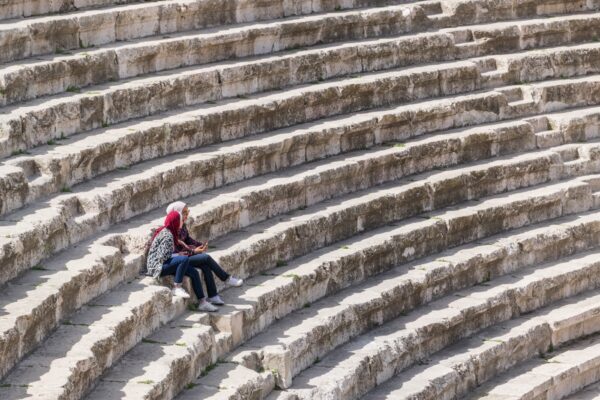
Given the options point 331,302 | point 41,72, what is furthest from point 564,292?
point 41,72

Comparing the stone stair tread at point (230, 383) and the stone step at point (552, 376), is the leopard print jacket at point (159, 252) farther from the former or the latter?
the stone step at point (552, 376)

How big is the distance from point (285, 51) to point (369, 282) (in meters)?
4.49

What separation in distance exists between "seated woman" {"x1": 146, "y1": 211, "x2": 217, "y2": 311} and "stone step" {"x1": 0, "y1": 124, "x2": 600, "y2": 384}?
211 mm

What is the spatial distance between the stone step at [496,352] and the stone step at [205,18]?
5633 mm

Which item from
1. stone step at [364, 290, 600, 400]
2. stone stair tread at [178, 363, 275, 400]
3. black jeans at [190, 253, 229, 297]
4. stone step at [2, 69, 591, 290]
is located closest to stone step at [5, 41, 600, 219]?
stone step at [2, 69, 591, 290]

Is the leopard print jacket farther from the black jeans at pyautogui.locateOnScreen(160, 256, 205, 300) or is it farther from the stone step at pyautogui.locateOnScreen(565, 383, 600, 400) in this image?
the stone step at pyautogui.locateOnScreen(565, 383, 600, 400)

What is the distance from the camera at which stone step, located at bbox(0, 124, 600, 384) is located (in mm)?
13695

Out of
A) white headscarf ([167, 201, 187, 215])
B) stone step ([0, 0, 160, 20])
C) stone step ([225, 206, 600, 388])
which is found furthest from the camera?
stone step ([0, 0, 160, 20])

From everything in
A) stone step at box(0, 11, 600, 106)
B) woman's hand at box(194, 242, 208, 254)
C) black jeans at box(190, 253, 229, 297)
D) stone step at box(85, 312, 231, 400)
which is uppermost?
stone step at box(0, 11, 600, 106)

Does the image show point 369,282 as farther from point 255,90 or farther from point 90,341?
point 90,341

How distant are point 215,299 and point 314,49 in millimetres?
6700

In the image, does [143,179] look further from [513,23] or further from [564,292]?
[513,23]

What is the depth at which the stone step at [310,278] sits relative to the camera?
52.4 ft

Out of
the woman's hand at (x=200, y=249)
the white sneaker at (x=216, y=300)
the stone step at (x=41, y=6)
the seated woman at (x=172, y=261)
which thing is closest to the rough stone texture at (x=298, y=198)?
the stone step at (x=41, y=6)
